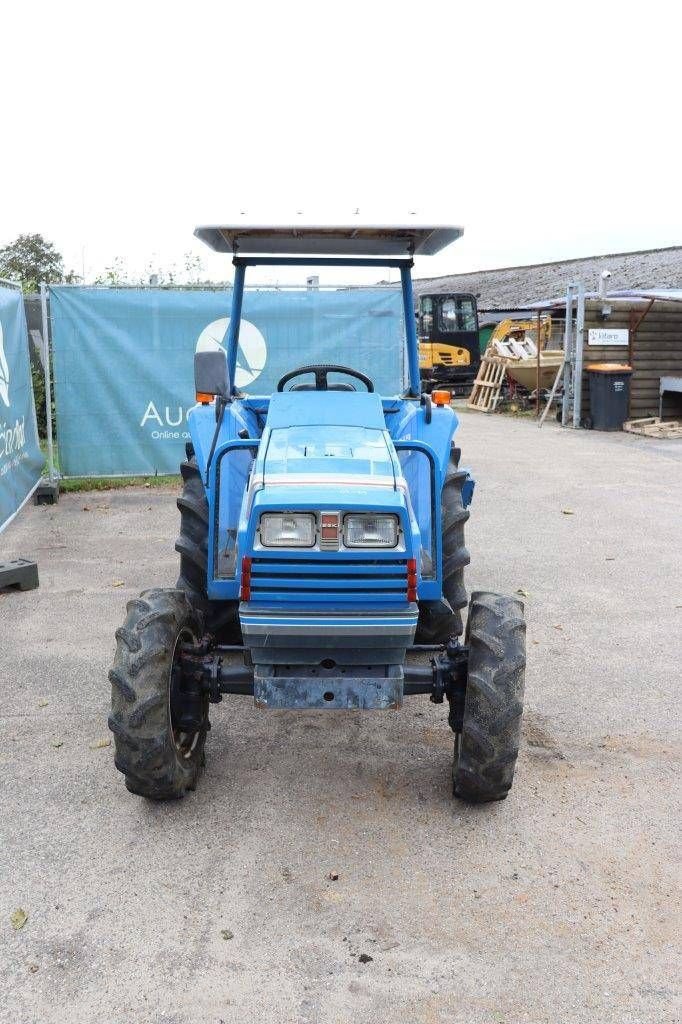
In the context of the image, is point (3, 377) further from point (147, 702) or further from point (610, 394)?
point (610, 394)

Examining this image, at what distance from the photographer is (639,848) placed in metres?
3.36

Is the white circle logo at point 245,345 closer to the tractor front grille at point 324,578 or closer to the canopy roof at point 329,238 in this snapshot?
the canopy roof at point 329,238

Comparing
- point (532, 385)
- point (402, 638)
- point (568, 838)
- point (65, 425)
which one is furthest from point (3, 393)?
point (532, 385)

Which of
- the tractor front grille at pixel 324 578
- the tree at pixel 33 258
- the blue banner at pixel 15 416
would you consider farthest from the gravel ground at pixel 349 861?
the tree at pixel 33 258

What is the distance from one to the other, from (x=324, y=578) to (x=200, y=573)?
1.59 m

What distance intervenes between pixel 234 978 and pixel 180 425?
25.9ft

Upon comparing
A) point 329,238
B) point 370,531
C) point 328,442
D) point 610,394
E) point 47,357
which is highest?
point 329,238

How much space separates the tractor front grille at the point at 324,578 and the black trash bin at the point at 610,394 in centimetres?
1351

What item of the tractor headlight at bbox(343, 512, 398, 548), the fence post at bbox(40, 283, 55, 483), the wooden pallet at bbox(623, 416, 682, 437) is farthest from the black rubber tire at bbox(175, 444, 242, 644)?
the wooden pallet at bbox(623, 416, 682, 437)

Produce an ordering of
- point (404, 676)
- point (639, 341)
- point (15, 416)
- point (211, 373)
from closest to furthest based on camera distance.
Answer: point (404, 676)
point (211, 373)
point (15, 416)
point (639, 341)

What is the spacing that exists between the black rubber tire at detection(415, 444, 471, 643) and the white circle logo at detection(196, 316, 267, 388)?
535 cm

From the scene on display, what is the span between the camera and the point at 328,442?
3.82m

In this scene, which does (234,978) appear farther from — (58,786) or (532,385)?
(532,385)

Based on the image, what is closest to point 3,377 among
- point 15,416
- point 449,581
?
point 15,416
